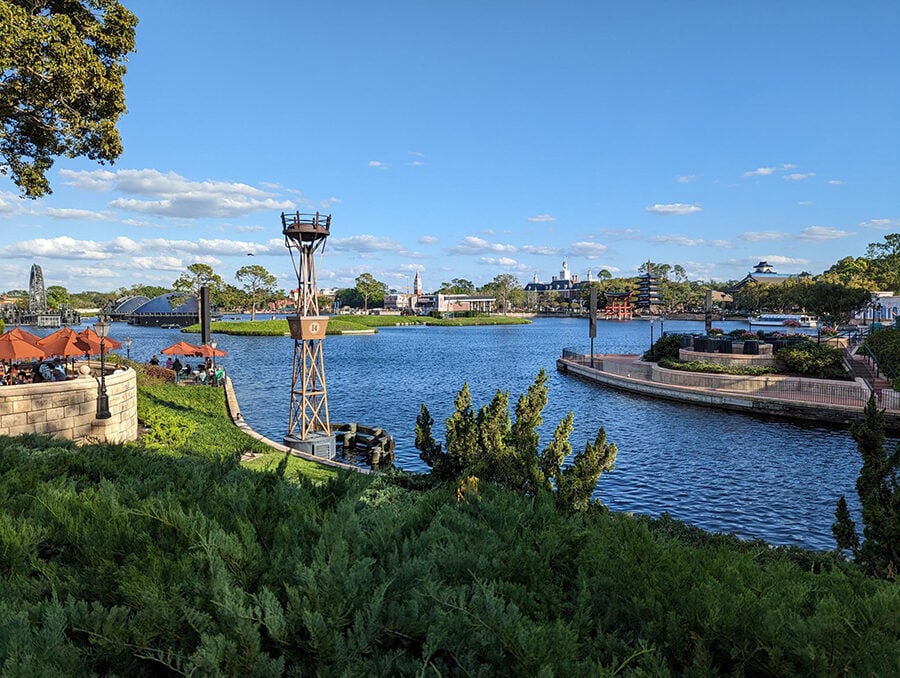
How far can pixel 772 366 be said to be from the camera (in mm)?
31797

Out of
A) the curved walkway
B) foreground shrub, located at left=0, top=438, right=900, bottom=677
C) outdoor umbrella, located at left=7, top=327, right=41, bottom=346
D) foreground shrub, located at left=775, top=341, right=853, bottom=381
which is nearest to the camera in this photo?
foreground shrub, located at left=0, top=438, right=900, bottom=677

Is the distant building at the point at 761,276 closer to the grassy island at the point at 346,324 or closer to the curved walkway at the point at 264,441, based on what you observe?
the grassy island at the point at 346,324

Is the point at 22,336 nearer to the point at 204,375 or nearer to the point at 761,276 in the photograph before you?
the point at 204,375

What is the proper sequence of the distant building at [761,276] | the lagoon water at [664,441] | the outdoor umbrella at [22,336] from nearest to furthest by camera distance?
1. the lagoon water at [664,441]
2. the outdoor umbrella at [22,336]
3. the distant building at [761,276]

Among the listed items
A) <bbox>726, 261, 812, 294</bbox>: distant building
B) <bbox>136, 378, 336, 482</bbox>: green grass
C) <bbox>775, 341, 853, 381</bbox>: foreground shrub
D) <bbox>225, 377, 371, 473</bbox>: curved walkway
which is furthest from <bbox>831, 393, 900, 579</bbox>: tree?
<bbox>726, 261, 812, 294</bbox>: distant building

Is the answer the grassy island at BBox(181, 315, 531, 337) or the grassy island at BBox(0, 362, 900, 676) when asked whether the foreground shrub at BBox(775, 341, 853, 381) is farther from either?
the grassy island at BBox(181, 315, 531, 337)

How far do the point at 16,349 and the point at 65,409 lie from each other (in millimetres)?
3952

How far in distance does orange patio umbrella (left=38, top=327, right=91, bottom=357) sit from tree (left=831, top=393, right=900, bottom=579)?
2174cm

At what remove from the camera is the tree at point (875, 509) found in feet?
20.4

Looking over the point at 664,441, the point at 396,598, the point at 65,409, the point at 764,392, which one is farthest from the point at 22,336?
the point at 764,392

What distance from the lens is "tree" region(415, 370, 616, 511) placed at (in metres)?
9.27

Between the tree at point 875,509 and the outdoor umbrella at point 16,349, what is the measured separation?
67.5ft

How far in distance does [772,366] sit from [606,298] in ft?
452

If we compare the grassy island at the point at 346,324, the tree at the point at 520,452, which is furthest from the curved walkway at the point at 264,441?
the grassy island at the point at 346,324
